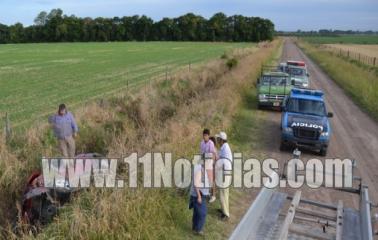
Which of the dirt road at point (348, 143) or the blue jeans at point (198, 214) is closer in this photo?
the blue jeans at point (198, 214)

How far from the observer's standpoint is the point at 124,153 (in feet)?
30.6

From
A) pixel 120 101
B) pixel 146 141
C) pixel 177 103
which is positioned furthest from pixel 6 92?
pixel 146 141

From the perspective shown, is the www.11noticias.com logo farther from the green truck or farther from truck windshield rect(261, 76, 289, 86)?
truck windshield rect(261, 76, 289, 86)

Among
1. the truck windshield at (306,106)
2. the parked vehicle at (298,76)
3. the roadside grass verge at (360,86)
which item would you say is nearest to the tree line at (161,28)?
the roadside grass verge at (360,86)

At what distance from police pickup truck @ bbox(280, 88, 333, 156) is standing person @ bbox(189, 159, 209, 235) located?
728cm

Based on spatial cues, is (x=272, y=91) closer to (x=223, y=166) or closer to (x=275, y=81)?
(x=275, y=81)

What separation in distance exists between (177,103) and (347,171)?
896 cm

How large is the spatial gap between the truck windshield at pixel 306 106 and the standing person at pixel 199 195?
8620 mm

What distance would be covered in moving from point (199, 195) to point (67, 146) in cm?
586

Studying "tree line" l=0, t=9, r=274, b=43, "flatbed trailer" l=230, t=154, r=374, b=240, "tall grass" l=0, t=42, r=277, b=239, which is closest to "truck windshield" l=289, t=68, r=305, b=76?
"tall grass" l=0, t=42, r=277, b=239

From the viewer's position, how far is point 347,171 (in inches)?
467

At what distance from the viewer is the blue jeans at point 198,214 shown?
7.44m

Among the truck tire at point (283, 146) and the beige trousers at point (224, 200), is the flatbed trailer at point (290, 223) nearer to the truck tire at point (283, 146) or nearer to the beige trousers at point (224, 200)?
the beige trousers at point (224, 200)

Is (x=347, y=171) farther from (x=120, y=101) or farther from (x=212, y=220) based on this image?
(x=120, y=101)
